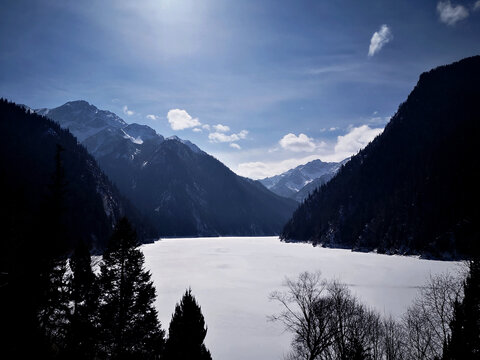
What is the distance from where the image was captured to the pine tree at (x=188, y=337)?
18.0 meters

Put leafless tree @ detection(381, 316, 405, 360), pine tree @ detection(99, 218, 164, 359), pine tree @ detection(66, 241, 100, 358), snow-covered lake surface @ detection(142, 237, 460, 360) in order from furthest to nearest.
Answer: snow-covered lake surface @ detection(142, 237, 460, 360)
pine tree @ detection(99, 218, 164, 359)
leafless tree @ detection(381, 316, 405, 360)
pine tree @ detection(66, 241, 100, 358)

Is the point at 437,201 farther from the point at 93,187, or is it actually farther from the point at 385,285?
the point at 93,187

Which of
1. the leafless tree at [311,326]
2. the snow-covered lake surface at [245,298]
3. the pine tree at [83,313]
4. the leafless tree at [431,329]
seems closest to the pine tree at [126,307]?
the pine tree at [83,313]

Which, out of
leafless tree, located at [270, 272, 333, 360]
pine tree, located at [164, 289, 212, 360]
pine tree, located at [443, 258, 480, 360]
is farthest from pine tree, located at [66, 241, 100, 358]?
pine tree, located at [443, 258, 480, 360]

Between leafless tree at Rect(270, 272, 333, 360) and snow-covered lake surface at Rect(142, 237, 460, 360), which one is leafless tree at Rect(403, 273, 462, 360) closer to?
leafless tree at Rect(270, 272, 333, 360)

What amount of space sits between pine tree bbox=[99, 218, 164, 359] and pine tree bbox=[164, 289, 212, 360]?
7.16m

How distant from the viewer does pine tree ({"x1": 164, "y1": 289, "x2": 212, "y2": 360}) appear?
18.0 m

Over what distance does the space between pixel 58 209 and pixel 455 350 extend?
26916 millimetres

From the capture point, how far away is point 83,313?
2595 cm

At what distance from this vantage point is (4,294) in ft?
35.6

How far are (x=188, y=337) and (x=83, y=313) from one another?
1316cm

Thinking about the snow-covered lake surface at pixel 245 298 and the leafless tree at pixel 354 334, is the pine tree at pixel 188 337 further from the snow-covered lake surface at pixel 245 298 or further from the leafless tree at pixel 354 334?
the snow-covered lake surface at pixel 245 298

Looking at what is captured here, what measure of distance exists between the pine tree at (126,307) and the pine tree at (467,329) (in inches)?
911

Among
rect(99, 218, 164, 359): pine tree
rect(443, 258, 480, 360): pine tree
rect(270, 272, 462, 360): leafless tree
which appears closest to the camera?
rect(443, 258, 480, 360): pine tree
